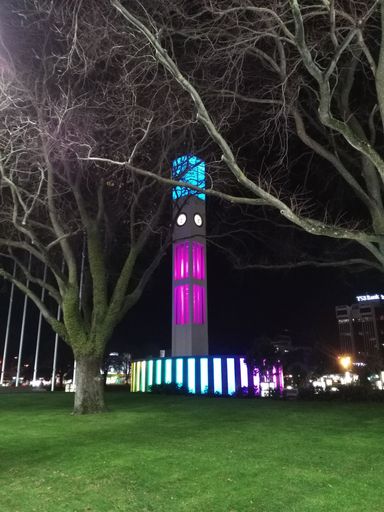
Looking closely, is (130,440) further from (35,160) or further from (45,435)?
(35,160)

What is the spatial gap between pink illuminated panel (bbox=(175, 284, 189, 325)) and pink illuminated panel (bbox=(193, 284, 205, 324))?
0.58 metres

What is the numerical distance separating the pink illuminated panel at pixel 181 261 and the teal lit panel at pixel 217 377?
741 cm

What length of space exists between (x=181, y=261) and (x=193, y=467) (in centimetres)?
3180

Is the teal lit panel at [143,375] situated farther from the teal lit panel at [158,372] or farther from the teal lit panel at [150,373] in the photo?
the teal lit panel at [158,372]

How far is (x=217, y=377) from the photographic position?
3406cm

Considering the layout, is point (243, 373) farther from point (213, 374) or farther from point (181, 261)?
point (181, 261)

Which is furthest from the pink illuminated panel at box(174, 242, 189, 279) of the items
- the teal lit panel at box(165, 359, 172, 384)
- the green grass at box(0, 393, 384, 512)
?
the green grass at box(0, 393, 384, 512)

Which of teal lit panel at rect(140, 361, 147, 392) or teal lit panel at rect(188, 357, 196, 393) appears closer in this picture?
teal lit panel at rect(188, 357, 196, 393)

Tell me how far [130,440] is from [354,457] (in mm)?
4034

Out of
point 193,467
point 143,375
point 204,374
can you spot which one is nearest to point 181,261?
point 204,374

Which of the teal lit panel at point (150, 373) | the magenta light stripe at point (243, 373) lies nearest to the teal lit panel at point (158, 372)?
the teal lit panel at point (150, 373)

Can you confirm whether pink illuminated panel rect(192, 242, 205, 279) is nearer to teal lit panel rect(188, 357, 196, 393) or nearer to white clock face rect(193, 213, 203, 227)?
white clock face rect(193, 213, 203, 227)

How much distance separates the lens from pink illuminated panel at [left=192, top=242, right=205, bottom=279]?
37500 millimetres

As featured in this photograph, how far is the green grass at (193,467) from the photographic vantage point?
16.4 ft
